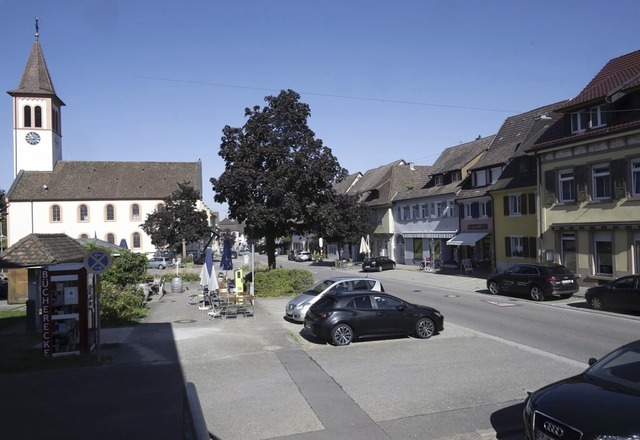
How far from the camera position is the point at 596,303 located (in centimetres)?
1986

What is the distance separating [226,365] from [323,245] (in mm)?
63491

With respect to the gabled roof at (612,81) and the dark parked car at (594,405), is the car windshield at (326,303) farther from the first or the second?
the gabled roof at (612,81)

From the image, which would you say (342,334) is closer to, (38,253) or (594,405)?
(594,405)

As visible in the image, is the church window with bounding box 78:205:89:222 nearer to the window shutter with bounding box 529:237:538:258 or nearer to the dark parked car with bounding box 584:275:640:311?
the window shutter with bounding box 529:237:538:258

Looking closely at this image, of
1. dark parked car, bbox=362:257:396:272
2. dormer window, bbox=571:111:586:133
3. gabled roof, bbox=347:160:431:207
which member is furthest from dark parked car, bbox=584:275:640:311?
gabled roof, bbox=347:160:431:207

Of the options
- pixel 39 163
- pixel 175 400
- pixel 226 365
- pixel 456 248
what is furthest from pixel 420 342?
pixel 39 163

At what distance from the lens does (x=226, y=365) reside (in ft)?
39.0

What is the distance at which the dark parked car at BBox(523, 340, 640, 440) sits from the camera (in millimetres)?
5301

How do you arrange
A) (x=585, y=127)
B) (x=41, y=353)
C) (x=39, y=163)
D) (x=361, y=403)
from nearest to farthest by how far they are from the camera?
(x=361, y=403) → (x=41, y=353) → (x=585, y=127) → (x=39, y=163)

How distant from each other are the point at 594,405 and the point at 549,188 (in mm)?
24011

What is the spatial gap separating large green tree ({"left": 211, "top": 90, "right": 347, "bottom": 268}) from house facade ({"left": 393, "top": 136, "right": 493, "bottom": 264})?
15.4 metres

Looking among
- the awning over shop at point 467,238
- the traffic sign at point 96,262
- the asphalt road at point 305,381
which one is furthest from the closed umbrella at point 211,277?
the awning over shop at point 467,238

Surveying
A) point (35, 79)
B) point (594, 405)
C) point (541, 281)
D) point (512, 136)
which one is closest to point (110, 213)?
point (35, 79)

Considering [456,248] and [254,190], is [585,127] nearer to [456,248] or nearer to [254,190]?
[254,190]
